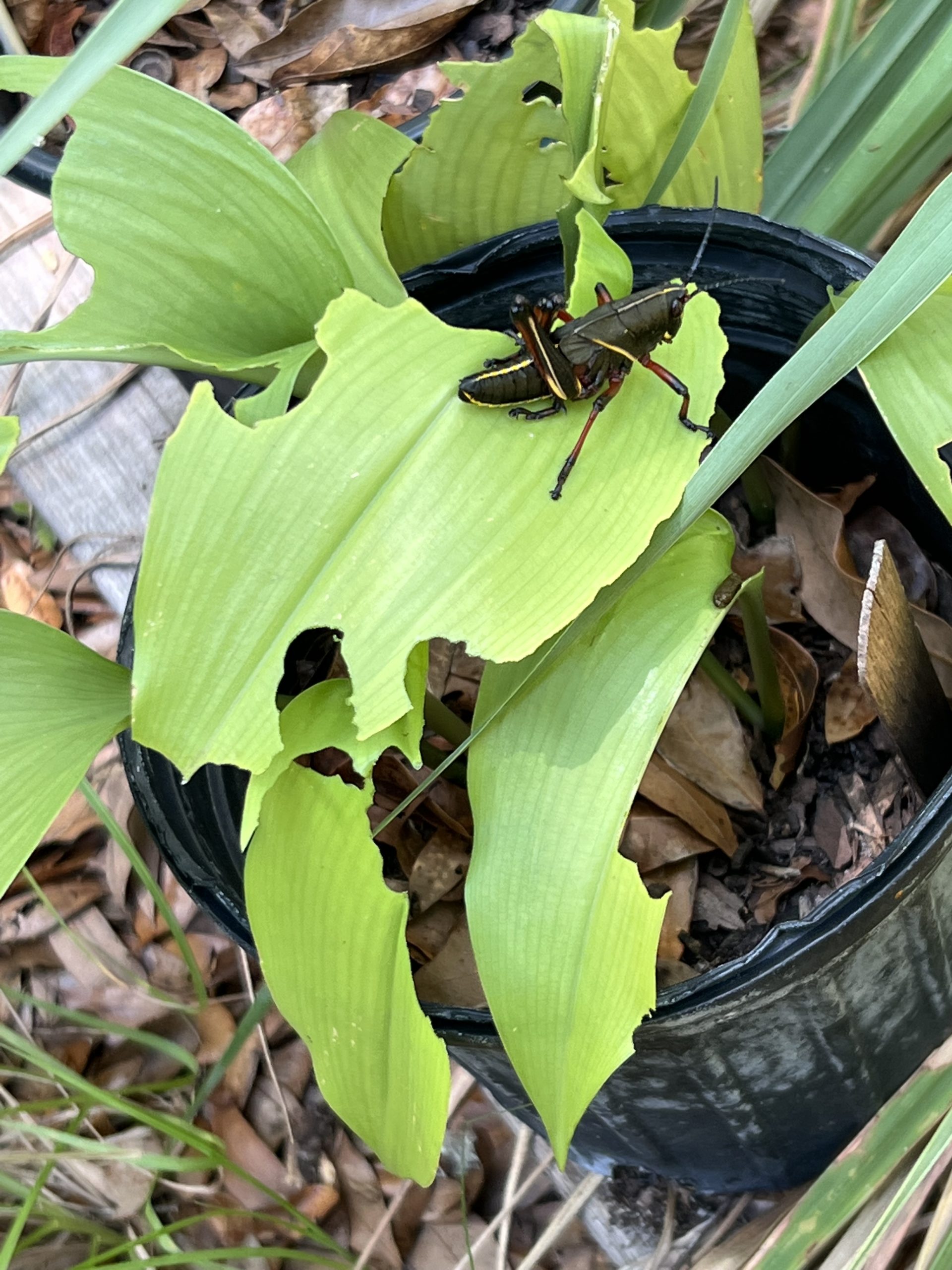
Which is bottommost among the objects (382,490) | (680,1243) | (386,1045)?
(680,1243)

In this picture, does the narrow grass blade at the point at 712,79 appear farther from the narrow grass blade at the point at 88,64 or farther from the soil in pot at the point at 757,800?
the narrow grass blade at the point at 88,64

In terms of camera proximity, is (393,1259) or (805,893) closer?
(805,893)

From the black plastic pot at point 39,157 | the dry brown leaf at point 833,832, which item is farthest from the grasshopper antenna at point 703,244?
the black plastic pot at point 39,157

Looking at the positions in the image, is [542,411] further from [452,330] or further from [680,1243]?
[680,1243]

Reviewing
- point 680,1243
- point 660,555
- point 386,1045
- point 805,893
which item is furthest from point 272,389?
point 680,1243

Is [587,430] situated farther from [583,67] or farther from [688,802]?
[688,802]

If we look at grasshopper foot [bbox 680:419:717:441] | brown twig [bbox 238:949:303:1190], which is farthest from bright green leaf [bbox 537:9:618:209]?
brown twig [bbox 238:949:303:1190]

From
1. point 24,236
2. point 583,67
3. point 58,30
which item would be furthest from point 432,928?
point 58,30
